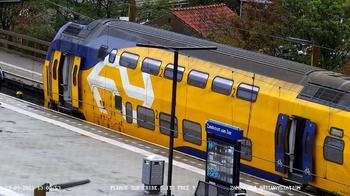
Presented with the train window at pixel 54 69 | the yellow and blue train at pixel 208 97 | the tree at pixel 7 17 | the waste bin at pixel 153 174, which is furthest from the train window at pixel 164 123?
the tree at pixel 7 17

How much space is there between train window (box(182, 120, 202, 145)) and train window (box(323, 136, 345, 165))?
13.5 ft

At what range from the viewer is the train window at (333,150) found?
18.6 metres

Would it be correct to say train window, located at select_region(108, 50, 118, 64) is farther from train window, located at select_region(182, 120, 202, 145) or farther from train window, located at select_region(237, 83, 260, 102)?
train window, located at select_region(237, 83, 260, 102)

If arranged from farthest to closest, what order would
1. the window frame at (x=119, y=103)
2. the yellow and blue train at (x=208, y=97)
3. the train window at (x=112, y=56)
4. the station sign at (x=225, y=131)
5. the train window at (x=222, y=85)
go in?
the train window at (x=112, y=56) → the window frame at (x=119, y=103) → the train window at (x=222, y=85) → the yellow and blue train at (x=208, y=97) → the station sign at (x=225, y=131)

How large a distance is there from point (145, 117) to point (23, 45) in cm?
1699

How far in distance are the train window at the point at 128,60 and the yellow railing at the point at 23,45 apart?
1308 cm

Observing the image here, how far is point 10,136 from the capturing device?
23438mm

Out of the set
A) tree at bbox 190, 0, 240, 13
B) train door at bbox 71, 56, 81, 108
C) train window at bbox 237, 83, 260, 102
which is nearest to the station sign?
train window at bbox 237, 83, 260, 102

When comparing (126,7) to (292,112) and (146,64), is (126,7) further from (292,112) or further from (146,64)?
(292,112)

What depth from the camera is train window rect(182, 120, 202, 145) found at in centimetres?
2211

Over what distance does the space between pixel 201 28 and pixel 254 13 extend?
850 centimetres

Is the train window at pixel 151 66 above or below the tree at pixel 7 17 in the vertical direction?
above

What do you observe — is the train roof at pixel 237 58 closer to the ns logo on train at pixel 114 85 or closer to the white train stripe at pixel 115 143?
the ns logo on train at pixel 114 85

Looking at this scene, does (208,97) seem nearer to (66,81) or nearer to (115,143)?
(115,143)
